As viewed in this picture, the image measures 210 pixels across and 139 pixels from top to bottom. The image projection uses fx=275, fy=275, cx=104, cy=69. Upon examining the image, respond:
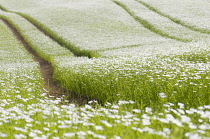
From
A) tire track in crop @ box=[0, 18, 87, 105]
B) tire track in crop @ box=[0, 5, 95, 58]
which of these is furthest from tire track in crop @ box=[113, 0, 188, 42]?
tire track in crop @ box=[0, 18, 87, 105]

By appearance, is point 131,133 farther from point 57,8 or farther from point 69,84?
point 57,8

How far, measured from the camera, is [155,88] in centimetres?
928

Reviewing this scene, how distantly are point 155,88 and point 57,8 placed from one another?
131ft

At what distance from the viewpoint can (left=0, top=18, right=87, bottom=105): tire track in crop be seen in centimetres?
1209

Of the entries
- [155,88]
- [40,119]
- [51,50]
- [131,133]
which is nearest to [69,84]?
[155,88]

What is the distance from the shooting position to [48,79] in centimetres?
1359

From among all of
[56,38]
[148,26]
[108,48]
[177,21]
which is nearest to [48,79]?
[108,48]

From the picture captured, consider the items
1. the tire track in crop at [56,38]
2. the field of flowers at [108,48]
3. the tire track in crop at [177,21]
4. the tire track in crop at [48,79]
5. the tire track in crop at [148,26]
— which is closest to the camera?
the field of flowers at [108,48]

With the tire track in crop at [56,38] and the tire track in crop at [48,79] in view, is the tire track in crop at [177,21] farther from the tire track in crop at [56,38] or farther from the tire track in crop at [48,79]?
the tire track in crop at [48,79]

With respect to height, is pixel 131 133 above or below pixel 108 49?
above

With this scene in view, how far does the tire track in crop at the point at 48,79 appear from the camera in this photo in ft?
39.7

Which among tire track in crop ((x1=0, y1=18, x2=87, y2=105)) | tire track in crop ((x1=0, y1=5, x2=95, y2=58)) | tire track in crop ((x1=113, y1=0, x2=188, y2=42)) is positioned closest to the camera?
tire track in crop ((x1=0, y1=18, x2=87, y2=105))

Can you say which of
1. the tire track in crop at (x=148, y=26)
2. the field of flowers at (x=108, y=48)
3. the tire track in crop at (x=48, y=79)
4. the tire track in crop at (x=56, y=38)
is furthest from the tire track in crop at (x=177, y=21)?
the tire track in crop at (x=48, y=79)

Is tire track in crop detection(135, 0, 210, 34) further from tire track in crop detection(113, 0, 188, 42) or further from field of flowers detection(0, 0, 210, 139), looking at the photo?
tire track in crop detection(113, 0, 188, 42)
